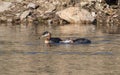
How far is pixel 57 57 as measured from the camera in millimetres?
22969

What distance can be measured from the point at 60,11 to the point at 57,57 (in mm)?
22235

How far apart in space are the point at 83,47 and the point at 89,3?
66.6ft

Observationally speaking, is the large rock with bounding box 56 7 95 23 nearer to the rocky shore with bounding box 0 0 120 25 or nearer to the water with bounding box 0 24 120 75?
the rocky shore with bounding box 0 0 120 25

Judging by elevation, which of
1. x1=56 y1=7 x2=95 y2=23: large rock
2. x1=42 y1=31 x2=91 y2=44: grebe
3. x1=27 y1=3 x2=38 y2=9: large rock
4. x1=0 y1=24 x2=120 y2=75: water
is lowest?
x1=0 y1=24 x2=120 y2=75: water

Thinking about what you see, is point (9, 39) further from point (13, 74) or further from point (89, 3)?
point (89, 3)

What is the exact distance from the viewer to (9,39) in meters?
30.4

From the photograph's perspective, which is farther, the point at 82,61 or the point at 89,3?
the point at 89,3

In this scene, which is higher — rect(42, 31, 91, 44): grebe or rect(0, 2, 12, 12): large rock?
rect(0, 2, 12, 12): large rock

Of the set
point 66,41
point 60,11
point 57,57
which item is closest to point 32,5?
point 60,11

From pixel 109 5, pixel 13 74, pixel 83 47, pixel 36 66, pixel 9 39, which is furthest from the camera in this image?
pixel 109 5

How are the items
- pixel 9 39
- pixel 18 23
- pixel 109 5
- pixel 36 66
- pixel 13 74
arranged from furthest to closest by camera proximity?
pixel 109 5
pixel 18 23
pixel 9 39
pixel 36 66
pixel 13 74

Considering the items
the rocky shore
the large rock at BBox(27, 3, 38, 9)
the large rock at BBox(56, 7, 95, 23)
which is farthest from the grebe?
the large rock at BBox(27, 3, 38, 9)

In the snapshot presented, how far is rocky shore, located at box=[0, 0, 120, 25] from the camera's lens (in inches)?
1740

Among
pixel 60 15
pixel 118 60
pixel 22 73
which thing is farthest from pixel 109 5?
pixel 22 73
